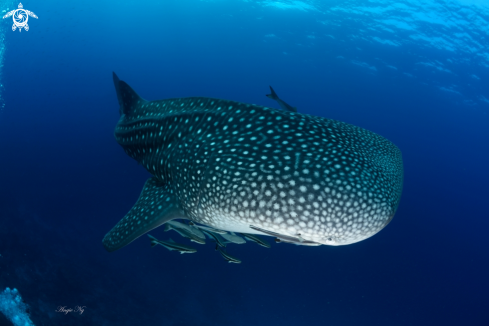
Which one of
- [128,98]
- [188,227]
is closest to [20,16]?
[128,98]

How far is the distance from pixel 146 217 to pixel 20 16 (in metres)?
46.9

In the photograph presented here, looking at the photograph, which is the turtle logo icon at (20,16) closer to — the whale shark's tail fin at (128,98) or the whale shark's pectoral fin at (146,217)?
the whale shark's tail fin at (128,98)

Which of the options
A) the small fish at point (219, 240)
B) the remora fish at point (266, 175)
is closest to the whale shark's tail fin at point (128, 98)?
the remora fish at point (266, 175)

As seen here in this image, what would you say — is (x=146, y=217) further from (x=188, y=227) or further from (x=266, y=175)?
(x=266, y=175)

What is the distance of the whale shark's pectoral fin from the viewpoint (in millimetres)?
3422

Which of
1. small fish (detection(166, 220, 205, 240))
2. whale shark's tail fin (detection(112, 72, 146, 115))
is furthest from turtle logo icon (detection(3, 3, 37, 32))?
small fish (detection(166, 220, 205, 240))

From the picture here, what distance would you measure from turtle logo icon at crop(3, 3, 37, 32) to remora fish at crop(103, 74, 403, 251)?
39.0 meters

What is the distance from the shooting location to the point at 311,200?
227cm

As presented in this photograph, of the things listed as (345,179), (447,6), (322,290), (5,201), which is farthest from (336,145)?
(447,6)

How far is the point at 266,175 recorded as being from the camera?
2480mm

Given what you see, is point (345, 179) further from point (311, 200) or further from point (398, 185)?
point (398, 185)

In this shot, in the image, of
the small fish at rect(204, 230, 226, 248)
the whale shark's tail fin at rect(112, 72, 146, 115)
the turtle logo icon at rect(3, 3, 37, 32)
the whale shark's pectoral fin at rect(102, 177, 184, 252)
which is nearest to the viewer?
the whale shark's pectoral fin at rect(102, 177, 184, 252)

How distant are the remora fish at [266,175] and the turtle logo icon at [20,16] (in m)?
39.0

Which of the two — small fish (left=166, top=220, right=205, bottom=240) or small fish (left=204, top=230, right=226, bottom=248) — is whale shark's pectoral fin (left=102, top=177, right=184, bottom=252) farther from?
small fish (left=204, top=230, right=226, bottom=248)
